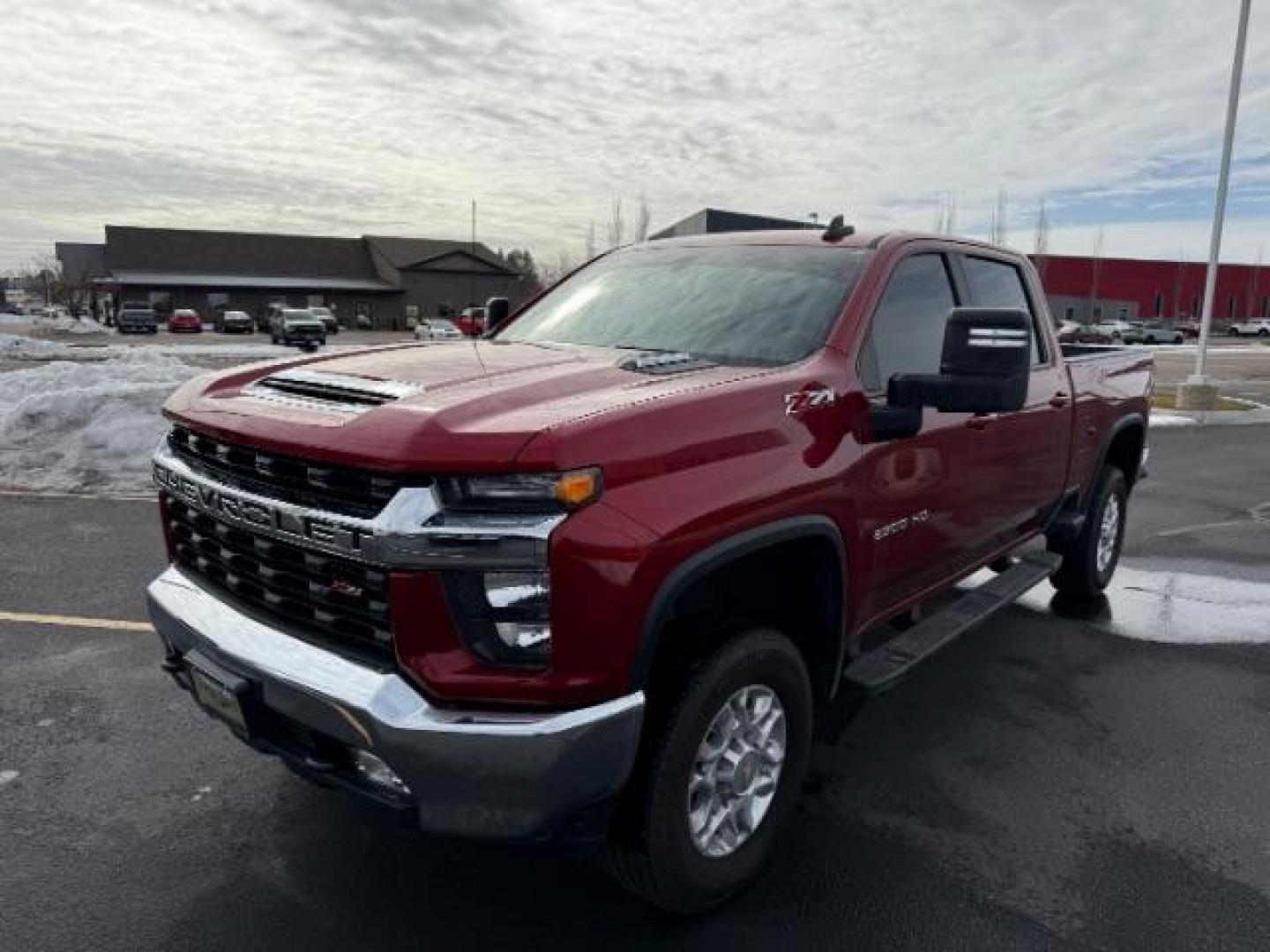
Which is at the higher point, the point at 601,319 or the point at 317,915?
the point at 601,319

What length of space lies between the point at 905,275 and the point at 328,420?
2.27m

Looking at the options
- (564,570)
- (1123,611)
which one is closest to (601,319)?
(564,570)

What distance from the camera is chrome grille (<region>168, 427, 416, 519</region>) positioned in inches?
88.0

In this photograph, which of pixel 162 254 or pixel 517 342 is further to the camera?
pixel 162 254

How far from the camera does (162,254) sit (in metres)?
67.6

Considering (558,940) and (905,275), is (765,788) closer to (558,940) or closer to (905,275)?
(558,940)

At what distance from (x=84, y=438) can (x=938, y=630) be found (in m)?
8.90

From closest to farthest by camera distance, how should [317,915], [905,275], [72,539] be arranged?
[317,915], [905,275], [72,539]

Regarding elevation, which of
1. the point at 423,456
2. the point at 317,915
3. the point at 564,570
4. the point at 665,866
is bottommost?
the point at 317,915

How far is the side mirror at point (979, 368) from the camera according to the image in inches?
111

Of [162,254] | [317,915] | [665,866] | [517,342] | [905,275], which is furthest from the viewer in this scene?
[162,254]

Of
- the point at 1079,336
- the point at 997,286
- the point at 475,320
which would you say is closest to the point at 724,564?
the point at 997,286

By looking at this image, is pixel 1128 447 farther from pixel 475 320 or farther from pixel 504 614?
pixel 475 320

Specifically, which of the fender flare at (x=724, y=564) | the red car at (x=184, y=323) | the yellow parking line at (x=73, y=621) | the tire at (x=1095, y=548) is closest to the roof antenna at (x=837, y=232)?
the fender flare at (x=724, y=564)
